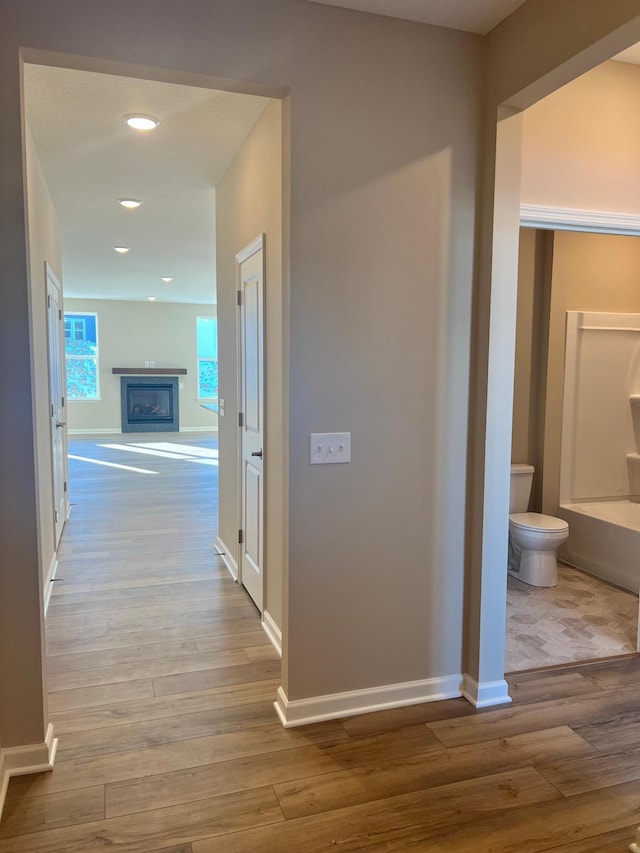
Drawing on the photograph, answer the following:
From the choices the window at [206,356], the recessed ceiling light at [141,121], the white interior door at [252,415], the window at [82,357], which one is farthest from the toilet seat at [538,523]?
the window at [82,357]

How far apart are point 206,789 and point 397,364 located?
1.70 m

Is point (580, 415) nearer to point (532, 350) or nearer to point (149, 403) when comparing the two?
point (532, 350)

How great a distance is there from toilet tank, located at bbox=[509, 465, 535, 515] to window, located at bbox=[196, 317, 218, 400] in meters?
8.88

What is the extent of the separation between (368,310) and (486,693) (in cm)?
171

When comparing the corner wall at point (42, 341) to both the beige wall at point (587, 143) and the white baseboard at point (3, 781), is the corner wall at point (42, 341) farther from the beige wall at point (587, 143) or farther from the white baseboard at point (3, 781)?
the beige wall at point (587, 143)

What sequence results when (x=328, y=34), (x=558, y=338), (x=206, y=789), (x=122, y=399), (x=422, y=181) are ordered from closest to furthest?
(x=206, y=789) < (x=328, y=34) < (x=422, y=181) < (x=558, y=338) < (x=122, y=399)

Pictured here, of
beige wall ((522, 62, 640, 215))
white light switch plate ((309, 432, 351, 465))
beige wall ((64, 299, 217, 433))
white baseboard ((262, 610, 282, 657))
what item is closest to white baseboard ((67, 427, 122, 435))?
beige wall ((64, 299, 217, 433))

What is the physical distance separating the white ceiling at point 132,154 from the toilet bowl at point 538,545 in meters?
2.97

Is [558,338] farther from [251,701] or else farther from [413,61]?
[251,701]

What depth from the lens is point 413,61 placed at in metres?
2.32

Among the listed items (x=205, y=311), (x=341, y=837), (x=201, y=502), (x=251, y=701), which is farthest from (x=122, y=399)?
(x=341, y=837)

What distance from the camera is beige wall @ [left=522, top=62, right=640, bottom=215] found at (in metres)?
2.71

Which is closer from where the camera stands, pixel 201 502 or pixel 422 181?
pixel 422 181

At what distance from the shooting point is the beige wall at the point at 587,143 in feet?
8.88
